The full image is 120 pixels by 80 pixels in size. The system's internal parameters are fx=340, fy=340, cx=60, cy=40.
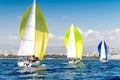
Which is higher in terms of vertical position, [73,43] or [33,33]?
[33,33]

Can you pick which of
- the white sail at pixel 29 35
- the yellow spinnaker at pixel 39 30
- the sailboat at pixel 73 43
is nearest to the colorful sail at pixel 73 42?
the sailboat at pixel 73 43

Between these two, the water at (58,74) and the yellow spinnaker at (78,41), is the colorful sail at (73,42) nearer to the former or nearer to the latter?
the yellow spinnaker at (78,41)

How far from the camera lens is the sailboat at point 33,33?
77188 mm

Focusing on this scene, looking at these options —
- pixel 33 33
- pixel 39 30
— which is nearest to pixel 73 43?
pixel 39 30

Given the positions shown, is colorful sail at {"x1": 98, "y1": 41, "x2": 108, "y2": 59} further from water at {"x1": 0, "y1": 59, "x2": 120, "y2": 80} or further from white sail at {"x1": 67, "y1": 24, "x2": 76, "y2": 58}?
water at {"x1": 0, "y1": 59, "x2": 120, "y2": 80}

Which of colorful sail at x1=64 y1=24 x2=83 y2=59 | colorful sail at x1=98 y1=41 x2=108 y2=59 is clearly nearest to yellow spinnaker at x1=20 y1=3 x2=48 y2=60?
colorful sail at x1=64 y1=24 x2=83 y2=59

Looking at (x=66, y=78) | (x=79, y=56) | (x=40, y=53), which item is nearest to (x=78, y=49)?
(x=79, y=56)

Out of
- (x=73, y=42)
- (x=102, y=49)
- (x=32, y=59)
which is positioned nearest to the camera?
(x=32, y=59)

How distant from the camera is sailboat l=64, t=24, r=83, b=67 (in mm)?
102812

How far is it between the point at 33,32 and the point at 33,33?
23 cm

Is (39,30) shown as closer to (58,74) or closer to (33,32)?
(33,32)

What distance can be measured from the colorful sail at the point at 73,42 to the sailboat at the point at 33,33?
23.9 metres

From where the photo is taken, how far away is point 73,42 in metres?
103

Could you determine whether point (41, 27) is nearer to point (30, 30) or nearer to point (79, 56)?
point (30, 30)
